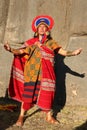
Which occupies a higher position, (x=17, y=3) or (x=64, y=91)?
(x=17, y=3)

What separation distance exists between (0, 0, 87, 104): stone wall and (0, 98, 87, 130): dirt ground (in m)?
0.30

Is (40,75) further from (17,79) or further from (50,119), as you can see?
(50,119)

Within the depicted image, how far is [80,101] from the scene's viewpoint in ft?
21.8

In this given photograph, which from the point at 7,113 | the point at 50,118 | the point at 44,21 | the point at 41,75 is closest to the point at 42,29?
the point at 44,21

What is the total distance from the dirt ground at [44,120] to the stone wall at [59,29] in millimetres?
295

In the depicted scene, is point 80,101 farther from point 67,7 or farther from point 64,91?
point 67,7

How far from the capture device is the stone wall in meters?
6.56

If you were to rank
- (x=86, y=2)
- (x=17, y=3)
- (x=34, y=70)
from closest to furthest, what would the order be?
1. (x=34, y=70)
2. (x=86, y=2)
3. (x=17, y=3)

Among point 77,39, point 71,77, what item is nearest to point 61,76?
point 71,77

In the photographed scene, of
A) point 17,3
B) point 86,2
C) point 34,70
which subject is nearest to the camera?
point 34,70

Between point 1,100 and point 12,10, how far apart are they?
164 cm

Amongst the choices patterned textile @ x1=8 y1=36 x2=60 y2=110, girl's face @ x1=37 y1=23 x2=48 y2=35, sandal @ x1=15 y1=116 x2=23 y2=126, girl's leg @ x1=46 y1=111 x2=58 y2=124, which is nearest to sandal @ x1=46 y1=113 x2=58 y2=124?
girl's leg @ x1=46 y1=111 x2=58 y2=124

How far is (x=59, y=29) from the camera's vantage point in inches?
269

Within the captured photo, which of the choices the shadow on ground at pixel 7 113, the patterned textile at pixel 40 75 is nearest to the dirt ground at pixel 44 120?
the shadow on ground at pixel 7 113
